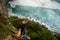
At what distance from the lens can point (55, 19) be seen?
26.0 meters

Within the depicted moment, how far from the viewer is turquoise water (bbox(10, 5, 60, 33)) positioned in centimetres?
2501

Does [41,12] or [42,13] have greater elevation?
[41,12]

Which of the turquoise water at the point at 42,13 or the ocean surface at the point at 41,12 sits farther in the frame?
the ocean surface at the point at 41,12

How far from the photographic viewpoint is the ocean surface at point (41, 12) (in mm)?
25170

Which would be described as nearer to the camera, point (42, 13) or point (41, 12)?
point (42, 13)

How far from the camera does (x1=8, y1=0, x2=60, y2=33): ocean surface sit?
25.2 m

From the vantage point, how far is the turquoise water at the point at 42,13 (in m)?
25.0

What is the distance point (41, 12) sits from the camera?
27469mm

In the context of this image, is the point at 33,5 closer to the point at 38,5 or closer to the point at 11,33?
the point at 38,5

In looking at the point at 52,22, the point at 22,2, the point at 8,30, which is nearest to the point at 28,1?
the point at 22,2

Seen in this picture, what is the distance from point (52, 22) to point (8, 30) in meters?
15.8

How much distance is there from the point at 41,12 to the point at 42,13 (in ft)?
1.06

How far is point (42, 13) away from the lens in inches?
1070

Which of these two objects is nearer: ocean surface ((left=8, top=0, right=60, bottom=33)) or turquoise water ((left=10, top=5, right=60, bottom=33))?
turquoise water ((left=10, top=5, right=60, bottom=33))
